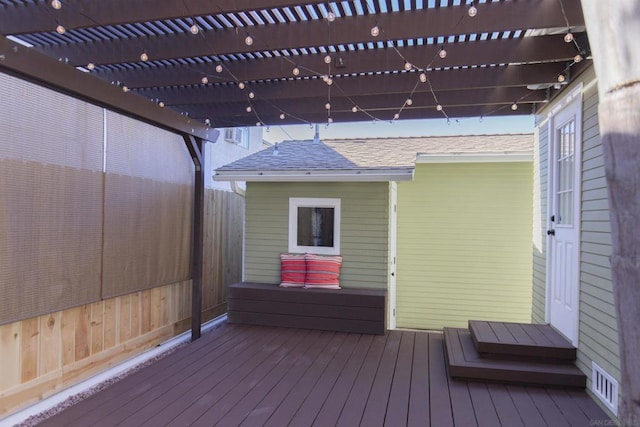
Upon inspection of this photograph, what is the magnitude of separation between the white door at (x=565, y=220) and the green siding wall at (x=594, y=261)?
0.38 feet

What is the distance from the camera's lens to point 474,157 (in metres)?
6.17

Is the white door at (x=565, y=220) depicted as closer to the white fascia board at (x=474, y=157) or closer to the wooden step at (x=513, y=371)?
the wooden step at (x=513, y=371)

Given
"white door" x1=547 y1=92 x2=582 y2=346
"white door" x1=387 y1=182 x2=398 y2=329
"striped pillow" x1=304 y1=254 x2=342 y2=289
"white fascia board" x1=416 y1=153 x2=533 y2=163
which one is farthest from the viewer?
"white fascia board" x1=416 y1=153 x2=533 y2=163

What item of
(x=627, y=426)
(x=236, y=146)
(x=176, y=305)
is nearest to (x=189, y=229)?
(x=176, y=305)

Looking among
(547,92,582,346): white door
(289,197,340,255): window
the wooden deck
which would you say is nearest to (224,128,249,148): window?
(289,197,340,255): window

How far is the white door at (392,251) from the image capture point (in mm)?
5680

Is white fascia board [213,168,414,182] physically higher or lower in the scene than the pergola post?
higher

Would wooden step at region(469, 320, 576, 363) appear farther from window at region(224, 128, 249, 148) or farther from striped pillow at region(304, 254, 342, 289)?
window at region(224, 128, 249, 148)

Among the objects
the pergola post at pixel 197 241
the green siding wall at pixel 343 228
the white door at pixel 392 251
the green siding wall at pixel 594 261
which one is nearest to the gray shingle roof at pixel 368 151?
the green siding wall at pixel 343 228

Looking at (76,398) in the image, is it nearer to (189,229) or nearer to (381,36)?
(189,229)

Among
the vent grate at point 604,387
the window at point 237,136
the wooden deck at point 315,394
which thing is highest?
the window at point 237,136

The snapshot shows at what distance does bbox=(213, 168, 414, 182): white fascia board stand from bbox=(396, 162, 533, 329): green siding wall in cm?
205

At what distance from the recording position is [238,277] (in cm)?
659

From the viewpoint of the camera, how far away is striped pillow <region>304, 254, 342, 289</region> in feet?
17.4
